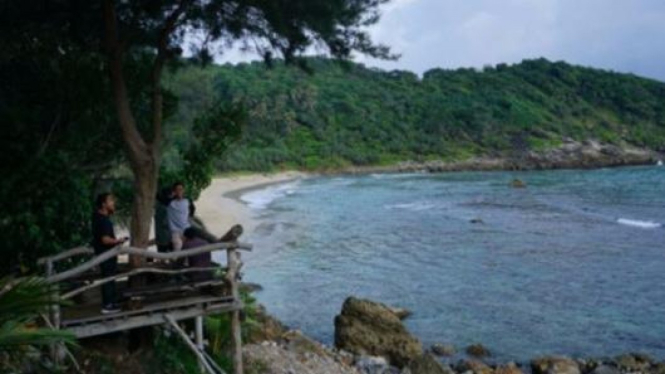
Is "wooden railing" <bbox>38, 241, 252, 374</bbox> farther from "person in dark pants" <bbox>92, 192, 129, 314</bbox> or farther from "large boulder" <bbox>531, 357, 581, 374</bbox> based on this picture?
"large boulder" <bbox>531, 357, 581, 374</bbox>

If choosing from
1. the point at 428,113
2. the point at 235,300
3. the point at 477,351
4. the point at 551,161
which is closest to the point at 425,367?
the point at 477,351

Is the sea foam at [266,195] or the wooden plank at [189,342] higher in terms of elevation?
the wooden plank at [189,342]

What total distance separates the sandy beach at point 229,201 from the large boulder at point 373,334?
2282cm

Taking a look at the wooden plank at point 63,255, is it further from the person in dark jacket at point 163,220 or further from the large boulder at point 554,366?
the large boulder at point 554,366

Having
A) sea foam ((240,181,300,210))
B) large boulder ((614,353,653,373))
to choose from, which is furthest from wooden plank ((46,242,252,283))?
sea foam ((240,181,300,210))

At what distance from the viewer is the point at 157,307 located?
11.3 m

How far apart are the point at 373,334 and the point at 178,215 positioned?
815 cm

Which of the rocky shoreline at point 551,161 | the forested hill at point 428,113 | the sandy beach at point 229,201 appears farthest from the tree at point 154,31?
the rocky shoreline at point 551,161

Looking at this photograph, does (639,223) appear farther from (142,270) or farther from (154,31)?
(142,270)

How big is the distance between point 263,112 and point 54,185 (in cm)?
9375

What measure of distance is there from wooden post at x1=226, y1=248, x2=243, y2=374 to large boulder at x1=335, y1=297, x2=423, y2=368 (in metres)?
6.60

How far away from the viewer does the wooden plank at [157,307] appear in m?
10.7

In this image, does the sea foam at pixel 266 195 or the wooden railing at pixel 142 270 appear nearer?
the wooden railing at pixel 142 270

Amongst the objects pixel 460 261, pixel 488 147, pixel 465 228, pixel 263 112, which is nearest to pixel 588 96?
pixel 488 147
